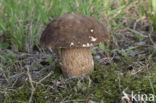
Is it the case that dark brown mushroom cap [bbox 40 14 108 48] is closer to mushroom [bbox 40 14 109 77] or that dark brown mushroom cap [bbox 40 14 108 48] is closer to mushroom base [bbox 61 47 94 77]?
mushroom [bbox 40 14 109 77]

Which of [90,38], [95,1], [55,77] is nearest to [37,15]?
[95,1]

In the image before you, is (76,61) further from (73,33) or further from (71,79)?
(73,33)

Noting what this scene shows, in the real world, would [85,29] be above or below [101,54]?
above

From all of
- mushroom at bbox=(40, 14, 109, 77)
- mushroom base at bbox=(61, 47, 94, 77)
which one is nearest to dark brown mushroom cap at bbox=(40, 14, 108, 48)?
mushroom at bbox=(40, 14, 109, 77)

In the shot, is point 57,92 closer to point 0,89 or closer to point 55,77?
point 55,77

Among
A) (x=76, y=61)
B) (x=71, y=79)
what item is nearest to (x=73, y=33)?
(x=76, y=61)

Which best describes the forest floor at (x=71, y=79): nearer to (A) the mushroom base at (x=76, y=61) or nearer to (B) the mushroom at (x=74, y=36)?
(A) the mushroom base at (x=76, y=61)
